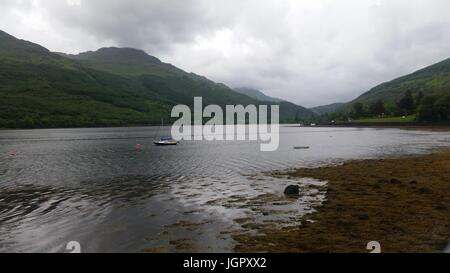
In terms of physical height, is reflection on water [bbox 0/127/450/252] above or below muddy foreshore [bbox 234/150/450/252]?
below

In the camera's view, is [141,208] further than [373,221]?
Yes

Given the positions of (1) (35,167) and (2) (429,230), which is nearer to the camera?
(2) (429,230)

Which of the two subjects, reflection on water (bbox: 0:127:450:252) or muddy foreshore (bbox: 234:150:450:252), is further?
reflection on water (bbox: 0:127:450:252)

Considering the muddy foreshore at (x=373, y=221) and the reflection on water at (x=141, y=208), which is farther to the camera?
the reflection on water at (x=141, y=208)

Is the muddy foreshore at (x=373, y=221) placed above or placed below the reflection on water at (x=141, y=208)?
above

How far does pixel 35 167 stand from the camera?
2685 inches

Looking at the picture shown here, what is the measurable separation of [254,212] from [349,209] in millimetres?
8002

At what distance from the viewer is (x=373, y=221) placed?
2538 centimetres

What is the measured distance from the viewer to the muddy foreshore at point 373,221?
812 inches

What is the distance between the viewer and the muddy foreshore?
67.7 ft

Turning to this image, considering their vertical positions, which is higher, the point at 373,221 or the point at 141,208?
the point at 373,221
